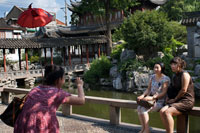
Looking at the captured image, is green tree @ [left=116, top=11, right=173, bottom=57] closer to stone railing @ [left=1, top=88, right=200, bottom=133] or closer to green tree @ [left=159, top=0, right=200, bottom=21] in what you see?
green tree @ [left=159, top=0, right=200, bottom=21]

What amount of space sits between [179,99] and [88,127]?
66.6 inches

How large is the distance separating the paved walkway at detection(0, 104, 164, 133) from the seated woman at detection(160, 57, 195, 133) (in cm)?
53

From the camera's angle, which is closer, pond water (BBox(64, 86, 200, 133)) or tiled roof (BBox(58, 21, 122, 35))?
pond water (BBox(64, 86, 200, 133))

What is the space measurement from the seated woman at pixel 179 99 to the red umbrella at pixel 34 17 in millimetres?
2642

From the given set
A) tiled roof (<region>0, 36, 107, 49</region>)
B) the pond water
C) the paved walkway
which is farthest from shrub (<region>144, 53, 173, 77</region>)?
the paved walkway

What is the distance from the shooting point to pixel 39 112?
194 centimetres

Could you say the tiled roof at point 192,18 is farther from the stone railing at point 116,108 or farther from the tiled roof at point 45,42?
the stone railing at point 116,108

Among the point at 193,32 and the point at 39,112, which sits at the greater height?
the point at 193,32

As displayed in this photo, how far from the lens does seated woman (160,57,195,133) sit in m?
3.04

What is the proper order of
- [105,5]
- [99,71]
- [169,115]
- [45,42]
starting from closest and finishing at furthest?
[169,115]
[99,71]
[45,42]
[105,5]

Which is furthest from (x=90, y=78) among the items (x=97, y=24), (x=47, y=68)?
(x=47, y=68)

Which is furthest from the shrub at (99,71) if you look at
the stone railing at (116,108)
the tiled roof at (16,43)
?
the stone railing at (116,108)

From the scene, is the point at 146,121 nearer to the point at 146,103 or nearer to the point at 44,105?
the point at 146,103

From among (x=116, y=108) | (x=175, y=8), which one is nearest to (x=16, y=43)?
(x=116, y=108)
